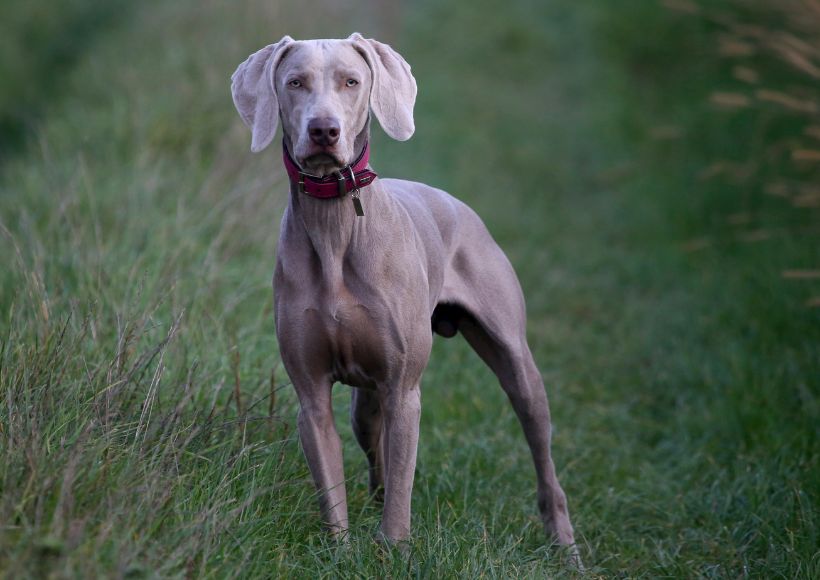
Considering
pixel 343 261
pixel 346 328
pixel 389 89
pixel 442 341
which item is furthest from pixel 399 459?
pixel 442 341

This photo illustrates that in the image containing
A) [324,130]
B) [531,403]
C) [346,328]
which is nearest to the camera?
[324,130]

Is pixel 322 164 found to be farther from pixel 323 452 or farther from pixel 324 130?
pixel 323 452

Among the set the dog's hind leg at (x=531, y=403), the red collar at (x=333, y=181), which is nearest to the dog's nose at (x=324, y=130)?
the red collar at (x=333, y=181)

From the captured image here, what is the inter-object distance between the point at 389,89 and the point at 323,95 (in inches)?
12.4

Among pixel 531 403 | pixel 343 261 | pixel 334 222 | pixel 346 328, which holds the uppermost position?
pixel 334 222

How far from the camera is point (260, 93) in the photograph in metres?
3.36

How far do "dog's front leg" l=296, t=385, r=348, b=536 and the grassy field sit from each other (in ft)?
0.32

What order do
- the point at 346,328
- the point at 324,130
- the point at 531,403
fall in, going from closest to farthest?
the point at 324,130 < the point at 346,328 < the point at 531,403

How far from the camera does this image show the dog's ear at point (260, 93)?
330cm

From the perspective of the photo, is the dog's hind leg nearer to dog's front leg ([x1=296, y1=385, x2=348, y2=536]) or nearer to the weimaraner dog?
the weimaraner dog

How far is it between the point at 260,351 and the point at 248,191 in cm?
145

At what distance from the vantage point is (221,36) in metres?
8.70

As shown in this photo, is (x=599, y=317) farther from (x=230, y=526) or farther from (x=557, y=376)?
(x=230, y=526)

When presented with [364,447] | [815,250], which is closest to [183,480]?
[364,447]
